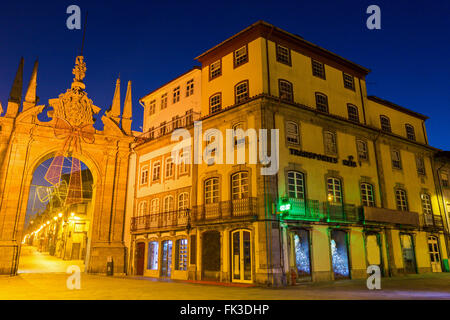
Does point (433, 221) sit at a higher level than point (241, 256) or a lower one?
higher

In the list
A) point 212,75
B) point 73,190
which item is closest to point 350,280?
point 212,75

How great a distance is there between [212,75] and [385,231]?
15546mm

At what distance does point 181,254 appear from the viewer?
917 inches

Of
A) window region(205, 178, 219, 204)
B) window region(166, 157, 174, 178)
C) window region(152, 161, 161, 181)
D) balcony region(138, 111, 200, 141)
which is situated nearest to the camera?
window region(205, 178, 219, 204)

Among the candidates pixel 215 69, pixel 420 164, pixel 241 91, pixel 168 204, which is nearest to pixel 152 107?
pixel 215 69

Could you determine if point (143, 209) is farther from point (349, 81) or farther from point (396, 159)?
point (396, 159)

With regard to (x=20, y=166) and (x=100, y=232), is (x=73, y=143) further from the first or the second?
(x=100, y=232)

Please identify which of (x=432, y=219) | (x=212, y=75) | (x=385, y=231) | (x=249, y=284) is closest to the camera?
(x=249, y=284)

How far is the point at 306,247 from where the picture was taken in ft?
61.8

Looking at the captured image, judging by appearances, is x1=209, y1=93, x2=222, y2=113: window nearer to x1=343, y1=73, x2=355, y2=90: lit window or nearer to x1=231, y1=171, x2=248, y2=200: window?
x1=231, y1=171, x2=248, y2=200: window

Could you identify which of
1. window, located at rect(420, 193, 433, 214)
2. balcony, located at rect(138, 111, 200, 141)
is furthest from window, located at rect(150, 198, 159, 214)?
window, located at rect(420, 193, 433, 214)

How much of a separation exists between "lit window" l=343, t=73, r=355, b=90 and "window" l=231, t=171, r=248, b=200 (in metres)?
11.0

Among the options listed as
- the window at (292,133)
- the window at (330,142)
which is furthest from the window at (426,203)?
the window at (292,133)

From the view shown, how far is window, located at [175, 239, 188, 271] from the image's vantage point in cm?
2294
